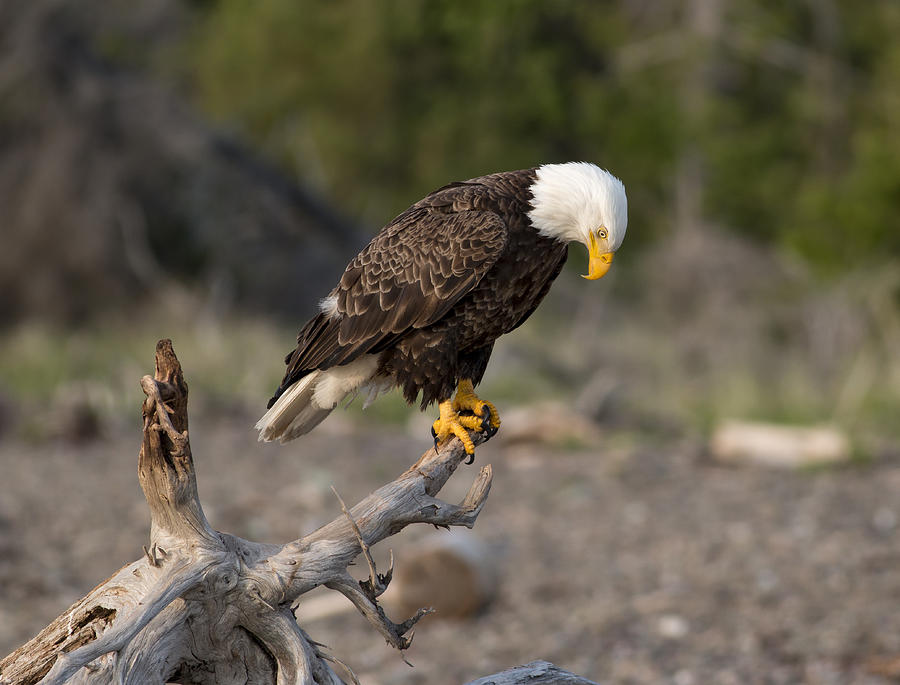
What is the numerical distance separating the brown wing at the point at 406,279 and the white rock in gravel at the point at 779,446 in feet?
17.1

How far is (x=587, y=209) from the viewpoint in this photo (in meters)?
3.24

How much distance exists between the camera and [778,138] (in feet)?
63.0

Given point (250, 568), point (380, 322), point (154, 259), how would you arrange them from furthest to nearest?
1. point (154, 259)
2. point (380, 322)
3. point (250, 568)

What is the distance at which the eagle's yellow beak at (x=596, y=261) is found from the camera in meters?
3.11

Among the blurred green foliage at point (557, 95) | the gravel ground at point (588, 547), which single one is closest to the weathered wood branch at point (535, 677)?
the gravel ground at point (588, 547)

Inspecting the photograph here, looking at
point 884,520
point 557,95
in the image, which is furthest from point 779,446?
point 557,95

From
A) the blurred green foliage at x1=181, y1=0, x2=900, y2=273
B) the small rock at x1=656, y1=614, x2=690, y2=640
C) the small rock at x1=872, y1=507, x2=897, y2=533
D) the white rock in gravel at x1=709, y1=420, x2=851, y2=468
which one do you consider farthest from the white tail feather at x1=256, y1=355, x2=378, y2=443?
the blurred green foliage at x1=181, y1=0, x2=900, y2=273

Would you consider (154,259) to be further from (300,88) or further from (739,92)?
(739,92)

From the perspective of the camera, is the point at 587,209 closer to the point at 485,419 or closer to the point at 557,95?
the point at 485,419

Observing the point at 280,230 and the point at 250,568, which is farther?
the point at 280,230

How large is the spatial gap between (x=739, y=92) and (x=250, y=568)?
2004cm

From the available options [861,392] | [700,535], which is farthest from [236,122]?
[700,535]

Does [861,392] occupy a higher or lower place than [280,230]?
lower

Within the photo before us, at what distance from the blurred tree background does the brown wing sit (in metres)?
6.11
